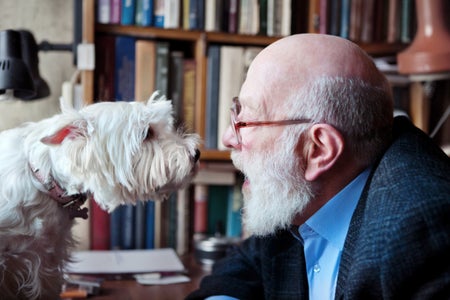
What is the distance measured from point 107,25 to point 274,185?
0.81 m

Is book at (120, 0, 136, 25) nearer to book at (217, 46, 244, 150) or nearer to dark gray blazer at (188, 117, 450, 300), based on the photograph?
book at (217, 46, 244, 150)

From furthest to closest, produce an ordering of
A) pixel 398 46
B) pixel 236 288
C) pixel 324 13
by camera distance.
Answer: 1. pixel 398 46
2. pixel 324 13
3. pixel 236 288

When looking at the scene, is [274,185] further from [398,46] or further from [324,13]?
[398,46]

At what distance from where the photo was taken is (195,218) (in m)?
1.78

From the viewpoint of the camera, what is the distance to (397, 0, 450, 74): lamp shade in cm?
155

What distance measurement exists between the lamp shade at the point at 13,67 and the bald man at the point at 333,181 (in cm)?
48

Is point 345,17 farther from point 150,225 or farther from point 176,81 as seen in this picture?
point 150,225

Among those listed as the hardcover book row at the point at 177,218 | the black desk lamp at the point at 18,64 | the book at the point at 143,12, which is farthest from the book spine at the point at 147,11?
the hardcover book row at the point at 177,218

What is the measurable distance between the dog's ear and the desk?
430 millimetres

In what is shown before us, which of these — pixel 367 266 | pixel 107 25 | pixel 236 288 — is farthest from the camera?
pixel 107 25

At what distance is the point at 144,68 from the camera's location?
63.2 inches

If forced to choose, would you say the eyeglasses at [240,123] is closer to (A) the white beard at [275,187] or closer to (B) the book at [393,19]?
(A) the white beard at [275,187]

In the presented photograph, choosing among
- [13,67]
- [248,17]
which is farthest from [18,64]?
[248,17]

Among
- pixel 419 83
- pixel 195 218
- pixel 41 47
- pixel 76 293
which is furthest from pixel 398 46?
pixel 76 293
